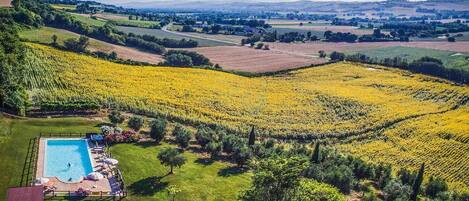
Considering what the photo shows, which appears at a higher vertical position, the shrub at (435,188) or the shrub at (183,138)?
the shrub at (183,138)

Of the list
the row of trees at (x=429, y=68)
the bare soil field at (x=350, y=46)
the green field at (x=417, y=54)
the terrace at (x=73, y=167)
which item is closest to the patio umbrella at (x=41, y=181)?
the terrace at (x=73, y=167)

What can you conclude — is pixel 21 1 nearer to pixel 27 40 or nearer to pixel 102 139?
pixel 27 40

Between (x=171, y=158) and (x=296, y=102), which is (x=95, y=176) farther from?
(x=296, y=102)

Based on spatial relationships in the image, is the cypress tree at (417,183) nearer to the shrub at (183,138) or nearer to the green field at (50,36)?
the shrub at (183,138)

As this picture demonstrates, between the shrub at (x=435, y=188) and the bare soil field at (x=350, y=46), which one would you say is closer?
the shrub at (x=435, y=188)

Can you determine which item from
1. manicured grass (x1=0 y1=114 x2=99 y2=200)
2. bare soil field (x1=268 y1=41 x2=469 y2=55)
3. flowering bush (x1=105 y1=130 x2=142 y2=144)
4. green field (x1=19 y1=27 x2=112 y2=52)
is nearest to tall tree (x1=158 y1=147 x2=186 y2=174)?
flowering bush (x1=105 y1=130 x2=142 y2=144)

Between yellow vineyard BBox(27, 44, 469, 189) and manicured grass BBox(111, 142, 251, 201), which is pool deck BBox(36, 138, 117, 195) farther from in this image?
yellow vineyard BBox(27, 44, 469, 189)

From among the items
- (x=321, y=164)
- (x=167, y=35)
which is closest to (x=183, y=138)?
(x=321, y=164)
